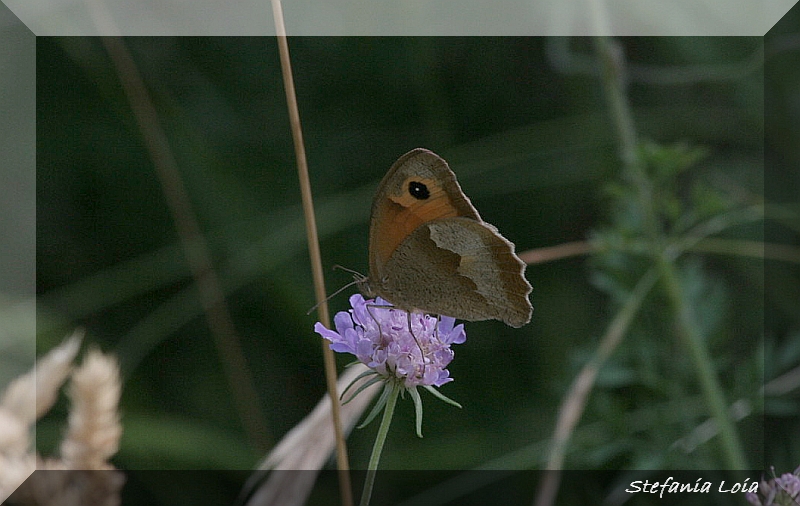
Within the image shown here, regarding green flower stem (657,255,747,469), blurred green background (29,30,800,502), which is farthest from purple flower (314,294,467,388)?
blurred green background (29,30,800,502)

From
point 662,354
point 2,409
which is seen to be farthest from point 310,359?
point 2,409

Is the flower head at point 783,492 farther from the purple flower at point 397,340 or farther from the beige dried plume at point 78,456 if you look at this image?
the beige dried plume at point 78,456

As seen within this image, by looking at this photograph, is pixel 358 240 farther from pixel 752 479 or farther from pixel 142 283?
pixel 752 479

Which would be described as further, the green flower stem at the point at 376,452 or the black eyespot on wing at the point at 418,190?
the black eyespot on wing at the point at 418,190

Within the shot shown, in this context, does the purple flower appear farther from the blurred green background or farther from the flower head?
the blurred green background

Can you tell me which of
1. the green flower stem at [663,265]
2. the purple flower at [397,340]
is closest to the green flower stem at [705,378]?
the green flower stem at [663,265]

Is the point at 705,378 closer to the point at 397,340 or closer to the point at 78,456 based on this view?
the point at 397,340

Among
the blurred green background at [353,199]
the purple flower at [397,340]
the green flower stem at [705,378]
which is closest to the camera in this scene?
the purple flower at [397,340]
